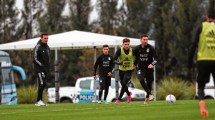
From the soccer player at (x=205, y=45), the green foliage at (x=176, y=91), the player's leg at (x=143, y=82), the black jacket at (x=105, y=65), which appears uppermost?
the soccer player at (x=205, y=45)

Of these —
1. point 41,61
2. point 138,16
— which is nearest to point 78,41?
point 41,61

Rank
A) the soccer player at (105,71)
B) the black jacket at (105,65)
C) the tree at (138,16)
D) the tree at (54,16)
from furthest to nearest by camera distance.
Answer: the tree at (54,16) → the tree at (138,16) → the black jacket at (105,65) → the soccer player at (105,71)

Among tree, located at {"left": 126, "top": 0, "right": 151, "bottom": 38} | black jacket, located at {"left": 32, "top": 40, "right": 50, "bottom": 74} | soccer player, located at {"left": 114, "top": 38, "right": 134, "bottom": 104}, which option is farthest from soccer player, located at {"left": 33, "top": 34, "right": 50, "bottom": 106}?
tree, located at {"left": 126, "top": 0, "right": 151, "bottom": 38}

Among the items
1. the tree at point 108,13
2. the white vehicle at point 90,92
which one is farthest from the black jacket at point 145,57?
the tree at point 108,13

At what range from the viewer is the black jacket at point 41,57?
17812mm

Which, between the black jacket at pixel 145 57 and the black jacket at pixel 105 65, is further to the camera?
the black jacket at pixel 105 65

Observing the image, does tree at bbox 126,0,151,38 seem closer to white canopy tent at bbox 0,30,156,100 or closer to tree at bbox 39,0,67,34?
tree at bbox 39,0,67,34

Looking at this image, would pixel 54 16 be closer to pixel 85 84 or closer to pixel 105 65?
pixel 85 84

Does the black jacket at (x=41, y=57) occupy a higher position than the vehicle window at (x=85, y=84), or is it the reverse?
the black jacket at (x=41, y=57)

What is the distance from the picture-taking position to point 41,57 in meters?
17.9

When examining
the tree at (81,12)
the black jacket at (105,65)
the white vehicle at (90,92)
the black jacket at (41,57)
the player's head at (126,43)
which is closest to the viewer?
the black jacket at (41,57)

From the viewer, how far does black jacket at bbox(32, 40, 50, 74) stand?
17812mm

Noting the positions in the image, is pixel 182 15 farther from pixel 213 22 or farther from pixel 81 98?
pixel 213 22

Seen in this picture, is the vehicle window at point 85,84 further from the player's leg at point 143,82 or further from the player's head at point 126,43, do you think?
the player's leg at point 143,82
